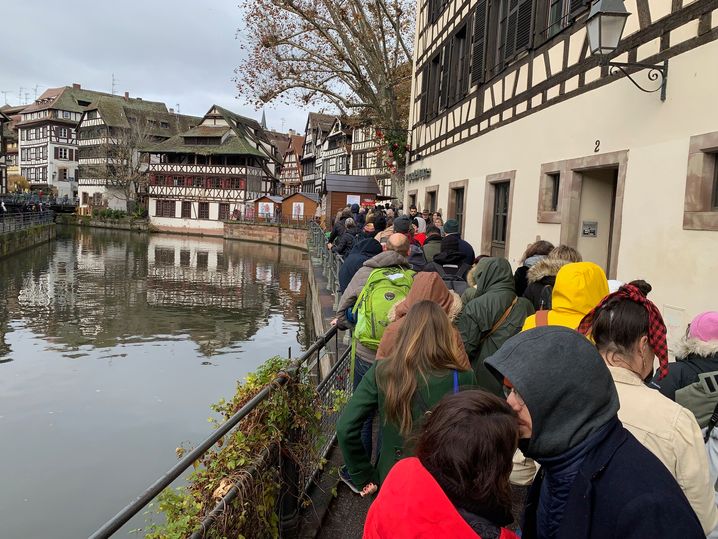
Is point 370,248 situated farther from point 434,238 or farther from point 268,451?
point 268,451

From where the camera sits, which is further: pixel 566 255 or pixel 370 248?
pixel 370 248

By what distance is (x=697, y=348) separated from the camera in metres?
2.61

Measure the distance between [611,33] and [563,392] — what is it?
4.94 meters

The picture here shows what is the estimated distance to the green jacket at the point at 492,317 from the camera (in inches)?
151

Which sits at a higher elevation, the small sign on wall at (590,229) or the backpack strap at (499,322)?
the small sign on wall at (590,229)

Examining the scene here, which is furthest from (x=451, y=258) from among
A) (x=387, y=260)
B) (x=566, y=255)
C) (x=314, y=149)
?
(x=314, y=149)

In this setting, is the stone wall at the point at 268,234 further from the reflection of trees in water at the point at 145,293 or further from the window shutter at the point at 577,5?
the window shutter at the point at 577,5

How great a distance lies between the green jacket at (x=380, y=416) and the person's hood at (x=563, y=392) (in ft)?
3.10

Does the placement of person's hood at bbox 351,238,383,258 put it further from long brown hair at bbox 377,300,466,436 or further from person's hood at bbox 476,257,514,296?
long brown hair at bbox 377,300,466,436

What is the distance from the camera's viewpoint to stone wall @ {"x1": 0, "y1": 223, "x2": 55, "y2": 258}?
33.1 metres

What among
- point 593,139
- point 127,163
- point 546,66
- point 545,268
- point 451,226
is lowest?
point 545,268

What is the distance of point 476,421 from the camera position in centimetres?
149

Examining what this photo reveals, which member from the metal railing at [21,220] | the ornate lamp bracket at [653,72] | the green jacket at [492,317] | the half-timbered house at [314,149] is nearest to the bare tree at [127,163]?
the metal railing at [21,220]

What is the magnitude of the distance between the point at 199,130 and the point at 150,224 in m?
11.0
